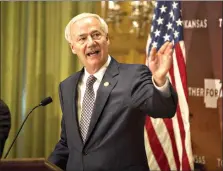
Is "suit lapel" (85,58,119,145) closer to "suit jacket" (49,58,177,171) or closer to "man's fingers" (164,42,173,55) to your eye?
"suit jacket" (49,58,177,171)

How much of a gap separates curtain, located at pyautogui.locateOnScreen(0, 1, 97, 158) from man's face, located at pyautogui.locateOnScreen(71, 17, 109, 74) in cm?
144

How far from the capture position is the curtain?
3.22 meters

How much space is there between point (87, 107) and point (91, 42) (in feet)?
1.06

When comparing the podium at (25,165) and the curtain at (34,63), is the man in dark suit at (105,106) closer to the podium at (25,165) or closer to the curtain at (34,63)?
the podium at (25,165)

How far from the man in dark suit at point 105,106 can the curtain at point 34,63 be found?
141 centimetres

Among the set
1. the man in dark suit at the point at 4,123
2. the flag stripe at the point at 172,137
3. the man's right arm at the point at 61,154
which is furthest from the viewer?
the flag stripe at the point at 172,137

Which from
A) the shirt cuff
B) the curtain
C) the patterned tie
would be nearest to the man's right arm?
the patterned tie

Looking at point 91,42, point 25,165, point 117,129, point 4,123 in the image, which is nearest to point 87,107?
point 117,129

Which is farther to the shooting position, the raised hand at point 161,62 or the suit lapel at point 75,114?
the suit lapel at point 75,114

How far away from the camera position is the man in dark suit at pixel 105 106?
1.49 meters

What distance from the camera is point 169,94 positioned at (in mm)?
1380

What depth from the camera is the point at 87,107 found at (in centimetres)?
172

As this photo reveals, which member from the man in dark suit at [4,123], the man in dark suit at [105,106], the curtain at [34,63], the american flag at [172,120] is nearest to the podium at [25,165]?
the man in dark suit at [105,106]

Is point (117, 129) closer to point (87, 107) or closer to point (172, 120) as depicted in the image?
point (87, 107)
